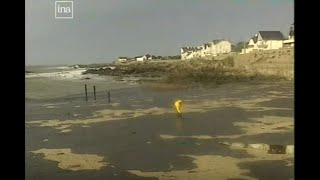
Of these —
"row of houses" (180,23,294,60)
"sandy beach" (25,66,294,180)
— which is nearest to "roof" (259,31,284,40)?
"row of houses" (180,23,294,60)

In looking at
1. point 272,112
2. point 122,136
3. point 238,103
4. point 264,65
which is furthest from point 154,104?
point 264,65

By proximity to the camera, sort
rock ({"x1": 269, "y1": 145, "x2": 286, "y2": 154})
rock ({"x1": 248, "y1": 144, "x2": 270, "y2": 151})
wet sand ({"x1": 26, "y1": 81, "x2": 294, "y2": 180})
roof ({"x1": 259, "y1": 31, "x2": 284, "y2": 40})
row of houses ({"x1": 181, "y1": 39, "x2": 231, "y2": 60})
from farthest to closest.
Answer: roof ({"x1": 259, "y1": 31, "x2": 284, "y2": 40}), row of houses ({"x1": 181, "y1": 39, "x2": 231, "y2": 60}), rock ({"x1": 248, "y1": 144, "x2": 270, "y2": 151}), rock ({"x1": 269, "y1": 145, "x2": 286, "y2": 154}), wet sand ({"x1": 26, "y1": 81, "x2": 294, "y2": 180})

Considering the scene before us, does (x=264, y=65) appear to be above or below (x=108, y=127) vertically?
above

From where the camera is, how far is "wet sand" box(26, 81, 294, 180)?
11.2 ft

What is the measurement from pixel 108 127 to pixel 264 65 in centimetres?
972

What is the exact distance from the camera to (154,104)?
8883 mm

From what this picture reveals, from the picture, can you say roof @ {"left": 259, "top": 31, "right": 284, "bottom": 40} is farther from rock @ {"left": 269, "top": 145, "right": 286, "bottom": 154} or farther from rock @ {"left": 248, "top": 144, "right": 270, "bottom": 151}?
rock @ {"left": 269, "top": 145, "right": 286, "bottom": 154}

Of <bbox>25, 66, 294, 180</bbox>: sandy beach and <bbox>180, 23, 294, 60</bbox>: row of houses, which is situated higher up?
<bbox>180, 23, 294, 60</bbox>: row of houses

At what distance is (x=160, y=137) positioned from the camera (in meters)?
5.19

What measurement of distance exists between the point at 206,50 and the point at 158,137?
20.4 ft

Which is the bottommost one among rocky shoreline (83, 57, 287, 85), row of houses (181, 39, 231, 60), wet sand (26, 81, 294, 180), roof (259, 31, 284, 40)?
wet sand (26, 81, 294, 180)

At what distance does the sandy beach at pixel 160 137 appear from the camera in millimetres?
3428
